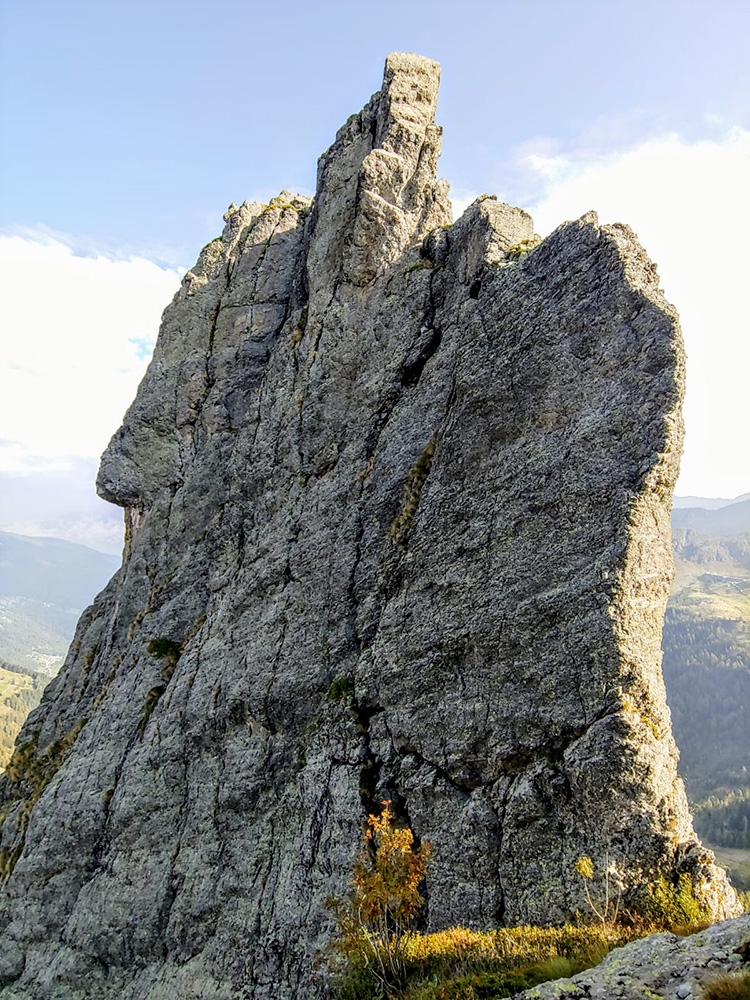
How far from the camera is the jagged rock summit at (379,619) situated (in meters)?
19.8

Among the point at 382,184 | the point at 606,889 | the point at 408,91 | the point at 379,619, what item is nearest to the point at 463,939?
the point at 606,889

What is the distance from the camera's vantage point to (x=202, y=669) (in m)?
33.4

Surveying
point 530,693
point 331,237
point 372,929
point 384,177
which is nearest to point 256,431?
point 331,237

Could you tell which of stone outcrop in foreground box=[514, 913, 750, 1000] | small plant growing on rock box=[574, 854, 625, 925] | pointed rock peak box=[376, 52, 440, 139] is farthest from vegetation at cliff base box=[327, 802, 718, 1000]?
pointed rock peak box=[376, 52, 440, 139]

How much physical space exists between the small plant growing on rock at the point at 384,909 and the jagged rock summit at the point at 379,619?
6.09ft

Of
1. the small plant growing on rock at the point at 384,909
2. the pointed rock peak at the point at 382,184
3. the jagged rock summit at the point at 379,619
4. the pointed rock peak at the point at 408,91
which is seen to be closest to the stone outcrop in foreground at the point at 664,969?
the jagged rock summit at the point at 379,619

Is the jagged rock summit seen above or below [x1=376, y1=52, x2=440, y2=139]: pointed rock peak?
below

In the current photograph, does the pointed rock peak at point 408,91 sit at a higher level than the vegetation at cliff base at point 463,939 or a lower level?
higher

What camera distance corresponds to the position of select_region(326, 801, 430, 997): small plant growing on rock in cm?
1816

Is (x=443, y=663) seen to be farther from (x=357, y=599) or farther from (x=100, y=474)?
(x=100, y=474)

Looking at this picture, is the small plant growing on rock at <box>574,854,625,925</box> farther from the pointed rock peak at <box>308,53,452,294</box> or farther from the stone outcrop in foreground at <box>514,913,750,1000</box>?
the pointed rock peak at <box>308,53,452,294</box>

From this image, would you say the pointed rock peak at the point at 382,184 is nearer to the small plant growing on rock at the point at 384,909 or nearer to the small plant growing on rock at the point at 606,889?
the small plant growing on rock at the point at 384,909

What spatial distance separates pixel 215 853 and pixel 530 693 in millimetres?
16923

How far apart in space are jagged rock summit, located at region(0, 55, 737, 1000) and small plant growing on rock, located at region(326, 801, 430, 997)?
1.86m
